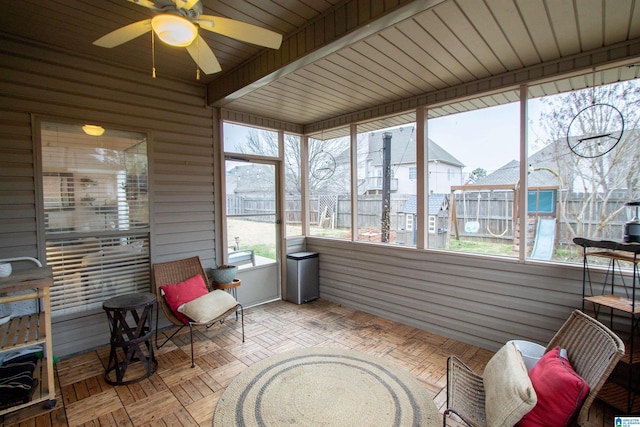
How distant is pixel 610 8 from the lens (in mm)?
1989

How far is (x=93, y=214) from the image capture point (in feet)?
10.0

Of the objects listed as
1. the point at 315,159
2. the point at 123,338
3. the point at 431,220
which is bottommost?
the point at 123,338

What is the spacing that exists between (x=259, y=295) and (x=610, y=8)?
4613mm

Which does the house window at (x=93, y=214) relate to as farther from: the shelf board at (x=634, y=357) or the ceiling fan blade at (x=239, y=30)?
the shelf board at (x=634, y=357)

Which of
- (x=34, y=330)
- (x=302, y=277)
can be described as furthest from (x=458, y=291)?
(x=34, y=330)

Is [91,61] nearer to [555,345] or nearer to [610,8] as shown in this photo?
[610,8]

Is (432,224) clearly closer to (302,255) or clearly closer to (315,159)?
(302,255)

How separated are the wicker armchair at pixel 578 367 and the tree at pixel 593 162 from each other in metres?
1.13

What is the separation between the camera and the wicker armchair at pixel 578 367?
1.53m

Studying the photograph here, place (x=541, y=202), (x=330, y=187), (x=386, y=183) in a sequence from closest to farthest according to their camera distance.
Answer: (x=541, y=202), (x=386, y=183), (x=330, y=187)

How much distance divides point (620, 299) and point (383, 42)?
2.68 m

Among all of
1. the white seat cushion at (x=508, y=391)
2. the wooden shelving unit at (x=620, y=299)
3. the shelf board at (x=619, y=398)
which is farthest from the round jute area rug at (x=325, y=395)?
the wooden shelving unit at (x=620, y=299)

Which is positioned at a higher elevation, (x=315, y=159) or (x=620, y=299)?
(x=315, y=159)

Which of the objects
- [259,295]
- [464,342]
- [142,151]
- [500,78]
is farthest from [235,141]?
[464,342]
